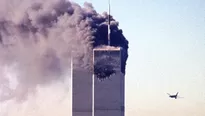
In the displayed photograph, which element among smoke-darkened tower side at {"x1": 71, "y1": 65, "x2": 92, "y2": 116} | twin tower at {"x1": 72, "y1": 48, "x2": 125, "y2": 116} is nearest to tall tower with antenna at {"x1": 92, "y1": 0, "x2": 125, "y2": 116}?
twin tower at {"x1": 72, "y1": 48, "x2": 125, "y2": 116}

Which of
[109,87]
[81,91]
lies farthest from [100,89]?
[81,91]

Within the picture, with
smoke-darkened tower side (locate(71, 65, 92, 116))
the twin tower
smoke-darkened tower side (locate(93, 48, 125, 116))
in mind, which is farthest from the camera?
smoke-darkened tower side (locate(71, 65, 92, 116))

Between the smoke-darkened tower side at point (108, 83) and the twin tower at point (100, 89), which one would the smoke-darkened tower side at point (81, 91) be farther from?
the smoke-darkened tower side at point (108, 83)

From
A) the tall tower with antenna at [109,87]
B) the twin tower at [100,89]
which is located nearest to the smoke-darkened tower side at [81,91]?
the twin tower at [100,89]

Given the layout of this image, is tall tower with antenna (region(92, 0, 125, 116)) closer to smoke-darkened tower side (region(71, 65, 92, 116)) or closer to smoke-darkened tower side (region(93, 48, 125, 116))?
smoke-darkened tower side (region(93, 48, 125, 116))

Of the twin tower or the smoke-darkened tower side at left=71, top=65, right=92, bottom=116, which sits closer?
the twin tower

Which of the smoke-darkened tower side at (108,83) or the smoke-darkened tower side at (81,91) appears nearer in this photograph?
the smoke-darkened tower side at (108,83)

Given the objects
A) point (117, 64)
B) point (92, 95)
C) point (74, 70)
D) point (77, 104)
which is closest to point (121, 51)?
point (117, 64)

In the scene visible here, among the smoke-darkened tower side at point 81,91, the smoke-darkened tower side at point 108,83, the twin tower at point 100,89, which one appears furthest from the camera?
the smoke-darkened tower side at point 81,91

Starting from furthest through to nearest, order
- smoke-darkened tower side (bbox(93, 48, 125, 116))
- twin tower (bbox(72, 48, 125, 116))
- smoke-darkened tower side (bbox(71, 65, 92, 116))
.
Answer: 1. smoke-darkened tower side (bbox(71, 65, 92, 116))
2. twin tower (bbox(72, 48, 125, 116))
3. smoke-darkened tower side (bbox(93, 48, 125, 116))
